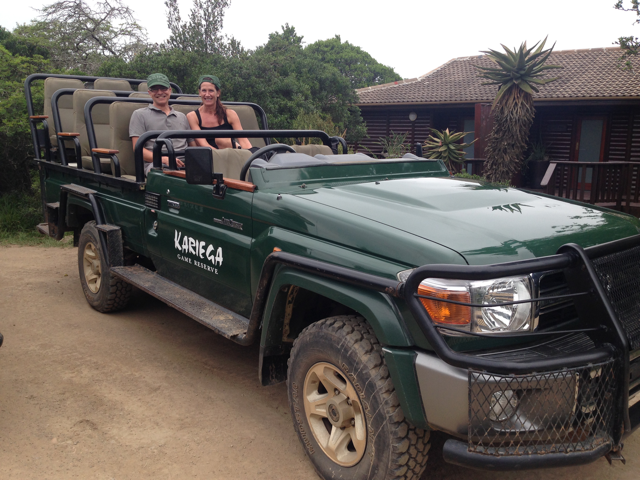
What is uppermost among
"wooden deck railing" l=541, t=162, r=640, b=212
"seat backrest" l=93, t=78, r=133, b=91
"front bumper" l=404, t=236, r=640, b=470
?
"seat backrest" l=93, t=78, r=133, b=91

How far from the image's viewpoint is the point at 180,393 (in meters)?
3.68

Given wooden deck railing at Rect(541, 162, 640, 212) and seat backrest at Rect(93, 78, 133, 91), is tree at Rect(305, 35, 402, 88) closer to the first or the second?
wooden deck railing at Rect(541, 162, 640, 212)

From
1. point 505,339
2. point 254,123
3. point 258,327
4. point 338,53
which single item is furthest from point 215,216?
point 338,53

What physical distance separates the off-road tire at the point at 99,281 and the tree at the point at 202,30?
14.3 m

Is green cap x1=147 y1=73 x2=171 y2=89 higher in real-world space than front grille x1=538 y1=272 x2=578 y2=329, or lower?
higher

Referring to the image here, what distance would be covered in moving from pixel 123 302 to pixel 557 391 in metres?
4.00

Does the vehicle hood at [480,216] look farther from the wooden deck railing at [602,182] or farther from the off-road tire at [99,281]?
the wooden deck railing at [602,182]

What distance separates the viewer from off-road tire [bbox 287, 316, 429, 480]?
2.33m

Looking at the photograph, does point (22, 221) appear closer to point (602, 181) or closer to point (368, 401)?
point (368, 401)

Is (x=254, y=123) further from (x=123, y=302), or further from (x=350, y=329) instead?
(x=350, y=329)

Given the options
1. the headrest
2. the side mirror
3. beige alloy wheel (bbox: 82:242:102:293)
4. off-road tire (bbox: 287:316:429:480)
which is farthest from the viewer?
the headrest

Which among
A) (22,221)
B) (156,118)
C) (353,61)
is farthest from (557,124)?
(353,61)

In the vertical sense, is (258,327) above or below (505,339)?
below

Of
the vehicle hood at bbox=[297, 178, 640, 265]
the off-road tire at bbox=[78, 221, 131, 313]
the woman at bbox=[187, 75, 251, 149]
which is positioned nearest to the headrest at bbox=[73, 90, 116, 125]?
the woman at bbox=[187, 75, 251, 149]
